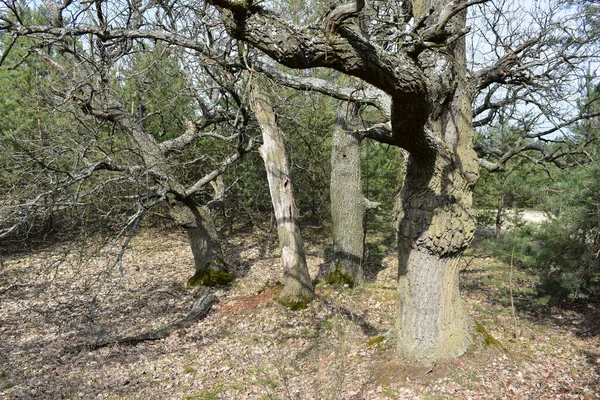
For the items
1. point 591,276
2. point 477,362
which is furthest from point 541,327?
point 477,362

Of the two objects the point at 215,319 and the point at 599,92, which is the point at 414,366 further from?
Result: the point at 599,92

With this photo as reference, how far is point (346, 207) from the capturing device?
776 centimetres

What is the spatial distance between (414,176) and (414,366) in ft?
6.44

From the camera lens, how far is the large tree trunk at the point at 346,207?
300 inches

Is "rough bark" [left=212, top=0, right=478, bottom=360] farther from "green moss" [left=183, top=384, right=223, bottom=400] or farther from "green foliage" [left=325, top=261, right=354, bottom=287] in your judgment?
"green foliage" [left=325, top=261, right=354, bottom=287]

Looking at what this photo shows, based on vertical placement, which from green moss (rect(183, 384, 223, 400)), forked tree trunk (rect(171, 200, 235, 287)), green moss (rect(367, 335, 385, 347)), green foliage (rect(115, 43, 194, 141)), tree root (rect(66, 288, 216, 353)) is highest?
green foliage (rect(115, 43, 194, 141))

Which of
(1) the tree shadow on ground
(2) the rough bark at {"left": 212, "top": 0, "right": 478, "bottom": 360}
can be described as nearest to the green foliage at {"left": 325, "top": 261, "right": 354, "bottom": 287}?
(1) the tree shadow on ground

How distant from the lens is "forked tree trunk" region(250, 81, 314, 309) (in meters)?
6.93

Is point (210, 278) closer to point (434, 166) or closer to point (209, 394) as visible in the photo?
point (209, 394)

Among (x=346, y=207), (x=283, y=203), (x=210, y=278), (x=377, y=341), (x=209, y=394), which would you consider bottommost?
(x=209, y=394)

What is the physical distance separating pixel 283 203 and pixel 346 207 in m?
1.36

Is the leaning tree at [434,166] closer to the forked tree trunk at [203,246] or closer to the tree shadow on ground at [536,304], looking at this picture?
the tree shadow on ground at [536,304]

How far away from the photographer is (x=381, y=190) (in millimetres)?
10438

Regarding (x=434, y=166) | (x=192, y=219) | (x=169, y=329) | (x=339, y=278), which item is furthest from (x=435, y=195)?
(x=192, y=219)
